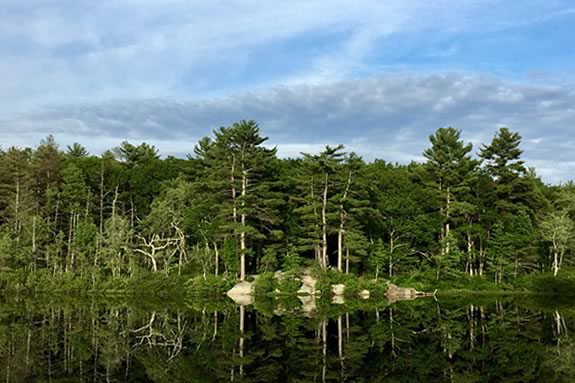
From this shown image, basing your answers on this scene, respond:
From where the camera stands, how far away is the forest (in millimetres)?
40375

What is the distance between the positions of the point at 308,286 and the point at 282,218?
6.20 m

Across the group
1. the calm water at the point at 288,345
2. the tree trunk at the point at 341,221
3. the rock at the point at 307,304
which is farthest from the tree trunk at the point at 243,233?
the calm water at the point at 288,345

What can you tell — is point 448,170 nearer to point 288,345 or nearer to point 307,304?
point 307,304

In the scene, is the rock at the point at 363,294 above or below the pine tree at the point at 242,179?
below

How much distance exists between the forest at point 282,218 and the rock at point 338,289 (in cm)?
168

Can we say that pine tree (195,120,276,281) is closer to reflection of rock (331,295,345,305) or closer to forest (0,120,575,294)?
forest (0,120,575,294)

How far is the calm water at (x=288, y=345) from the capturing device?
12.5 metres

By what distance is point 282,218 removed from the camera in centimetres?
4284

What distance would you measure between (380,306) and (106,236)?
832 inches

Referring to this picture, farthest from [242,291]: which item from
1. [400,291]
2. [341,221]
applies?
[400,291]

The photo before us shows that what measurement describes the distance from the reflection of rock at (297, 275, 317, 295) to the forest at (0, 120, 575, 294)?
1.35 m

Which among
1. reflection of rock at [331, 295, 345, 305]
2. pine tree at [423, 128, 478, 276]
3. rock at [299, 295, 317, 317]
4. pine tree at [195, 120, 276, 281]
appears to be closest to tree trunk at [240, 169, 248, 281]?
pine tree at [195, 120, 276, 281]

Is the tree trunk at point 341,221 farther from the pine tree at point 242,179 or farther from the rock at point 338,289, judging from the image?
the pine tree at point 242,179

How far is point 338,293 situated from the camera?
124 feet
